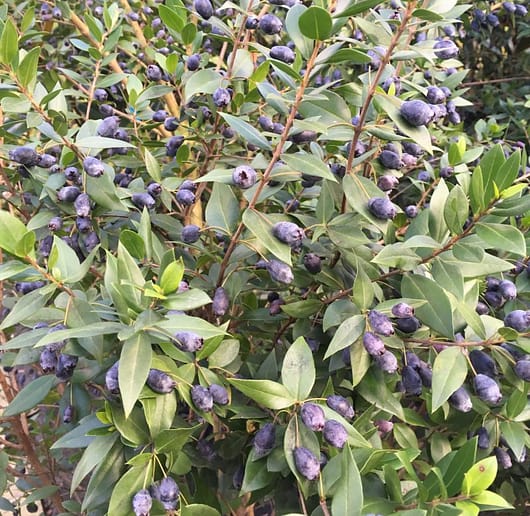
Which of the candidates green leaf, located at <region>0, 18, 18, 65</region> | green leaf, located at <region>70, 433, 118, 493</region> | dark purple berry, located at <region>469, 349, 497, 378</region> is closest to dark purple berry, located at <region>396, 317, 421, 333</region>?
dark purple berry, located at <region>469, 349, 497, 378</region>

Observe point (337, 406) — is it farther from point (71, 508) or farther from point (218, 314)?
point (71, 508)

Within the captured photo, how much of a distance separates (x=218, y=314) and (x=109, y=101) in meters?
1.13

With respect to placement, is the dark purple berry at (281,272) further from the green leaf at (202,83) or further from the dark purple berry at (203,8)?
the dark purple berry at (203,8)

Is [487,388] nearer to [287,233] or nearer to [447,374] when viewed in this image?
[447,374]

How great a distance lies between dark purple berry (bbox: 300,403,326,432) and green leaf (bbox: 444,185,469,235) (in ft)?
0.98

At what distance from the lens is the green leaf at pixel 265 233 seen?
77cm

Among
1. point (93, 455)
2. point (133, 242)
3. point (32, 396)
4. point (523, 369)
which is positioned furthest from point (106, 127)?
point (523, 369)

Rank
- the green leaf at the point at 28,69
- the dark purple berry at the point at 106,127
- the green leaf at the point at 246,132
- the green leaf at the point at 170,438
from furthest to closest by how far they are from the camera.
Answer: the dark purple berry at the point at 106,127 < the green leaf at the point at 28,69 < the green leaf at the point at 246,132 < the green leaf at the point at 170,438

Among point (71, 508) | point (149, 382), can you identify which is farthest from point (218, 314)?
point (71, 508)

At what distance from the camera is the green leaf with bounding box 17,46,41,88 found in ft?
3.09

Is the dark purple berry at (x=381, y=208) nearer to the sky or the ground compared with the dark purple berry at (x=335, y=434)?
nearer to the sky

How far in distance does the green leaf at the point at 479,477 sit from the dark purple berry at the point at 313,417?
0.64 feet

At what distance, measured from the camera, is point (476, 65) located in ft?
9.03

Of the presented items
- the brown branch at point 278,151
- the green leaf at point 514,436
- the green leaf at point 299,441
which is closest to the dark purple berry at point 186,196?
the brown branch at point 278,151
